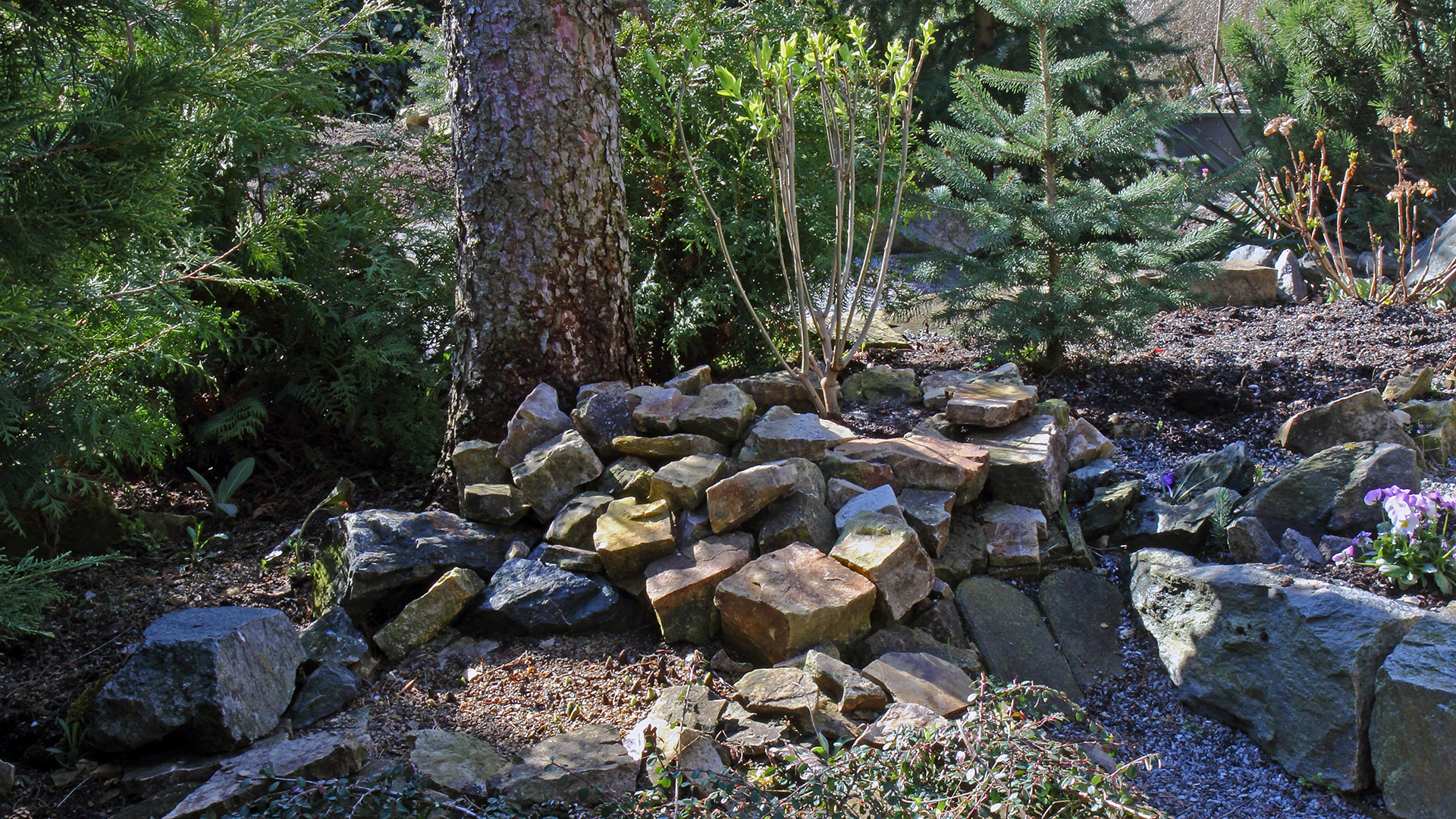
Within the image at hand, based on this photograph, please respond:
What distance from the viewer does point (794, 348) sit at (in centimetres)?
464

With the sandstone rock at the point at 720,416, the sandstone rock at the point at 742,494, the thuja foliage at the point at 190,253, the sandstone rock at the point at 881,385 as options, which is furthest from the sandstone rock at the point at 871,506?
the thuja foliage at the point at 190,253

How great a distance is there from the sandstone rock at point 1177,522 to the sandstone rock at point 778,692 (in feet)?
4.51

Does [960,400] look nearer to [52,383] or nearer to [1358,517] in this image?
[1358,517]

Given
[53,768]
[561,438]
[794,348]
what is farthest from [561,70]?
[53,768]

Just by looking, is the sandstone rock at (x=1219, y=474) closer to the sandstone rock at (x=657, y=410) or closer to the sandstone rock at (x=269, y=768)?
the sandstone rock at (x=657, y=410)

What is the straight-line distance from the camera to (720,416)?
127 inches

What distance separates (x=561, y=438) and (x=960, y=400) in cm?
145

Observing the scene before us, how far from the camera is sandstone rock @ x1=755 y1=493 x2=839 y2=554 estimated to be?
2.89 m

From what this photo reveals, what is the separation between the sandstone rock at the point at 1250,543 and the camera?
2898 millimetres

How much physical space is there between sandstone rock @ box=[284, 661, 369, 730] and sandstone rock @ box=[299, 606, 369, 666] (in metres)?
0.05

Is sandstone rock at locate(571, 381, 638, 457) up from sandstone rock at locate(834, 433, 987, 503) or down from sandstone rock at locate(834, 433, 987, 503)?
up

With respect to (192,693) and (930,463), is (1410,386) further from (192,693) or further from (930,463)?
(192,693)

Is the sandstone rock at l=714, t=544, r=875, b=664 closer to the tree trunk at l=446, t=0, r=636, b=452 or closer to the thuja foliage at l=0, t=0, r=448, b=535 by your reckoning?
the tree trunk at l=446, t=0, r=636, b=452

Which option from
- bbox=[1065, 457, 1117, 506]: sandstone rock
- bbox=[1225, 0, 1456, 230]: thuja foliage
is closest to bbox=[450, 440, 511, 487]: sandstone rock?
bbox=[1065, 457, 1117, 506]: sandstone rock
